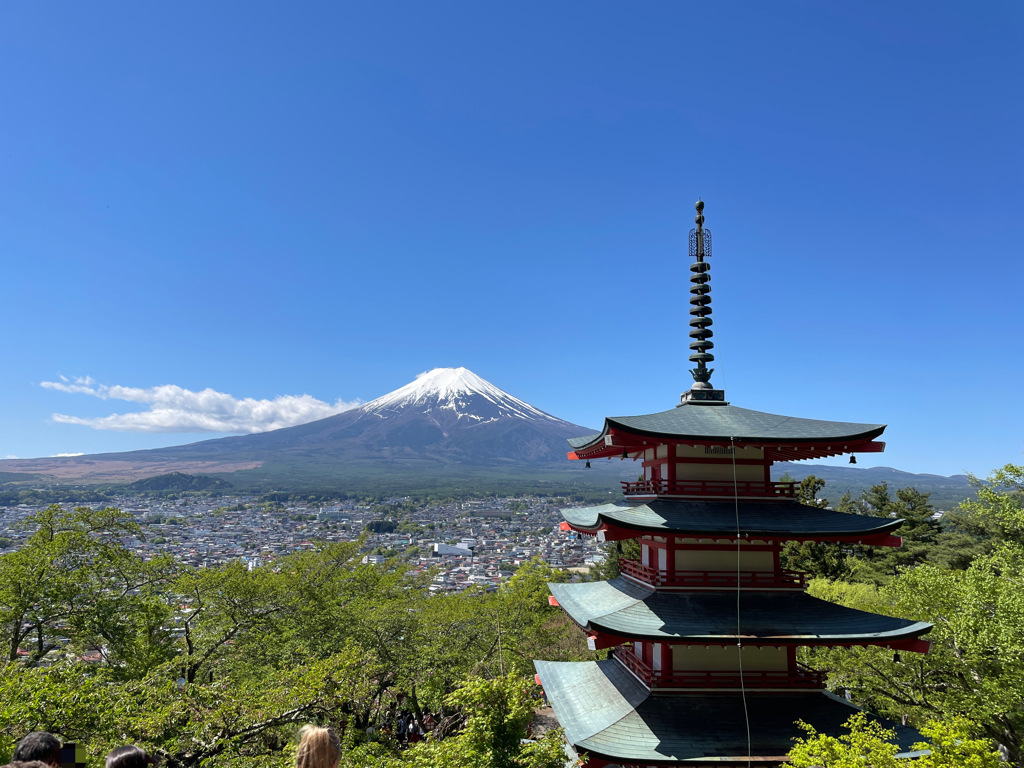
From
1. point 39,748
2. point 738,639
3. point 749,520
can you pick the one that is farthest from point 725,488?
point 39,748

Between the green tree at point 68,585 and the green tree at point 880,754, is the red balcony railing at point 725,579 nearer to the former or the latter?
the green tree at point 880,754

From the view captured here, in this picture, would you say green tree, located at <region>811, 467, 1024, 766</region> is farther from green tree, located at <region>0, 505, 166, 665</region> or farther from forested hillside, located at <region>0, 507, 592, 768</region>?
green tree, located at <region>0, 505, 166, 665</region>

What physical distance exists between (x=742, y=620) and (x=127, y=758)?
10.5 m

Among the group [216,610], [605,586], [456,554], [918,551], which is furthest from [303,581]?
[456,554]

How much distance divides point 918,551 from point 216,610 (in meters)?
43.1

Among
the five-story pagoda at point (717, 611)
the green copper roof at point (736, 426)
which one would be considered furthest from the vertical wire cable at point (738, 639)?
the green copper roof at point (736, 426)

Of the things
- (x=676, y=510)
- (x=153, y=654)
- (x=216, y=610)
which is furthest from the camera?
(x=216, y=610)

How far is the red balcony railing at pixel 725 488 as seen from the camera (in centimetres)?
1216

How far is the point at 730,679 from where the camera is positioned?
11.4m

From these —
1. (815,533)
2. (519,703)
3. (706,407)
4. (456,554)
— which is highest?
(706,407)

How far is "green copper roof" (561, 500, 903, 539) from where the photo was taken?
432 inches

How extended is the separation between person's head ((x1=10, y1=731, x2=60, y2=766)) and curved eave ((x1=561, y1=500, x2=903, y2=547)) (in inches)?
332

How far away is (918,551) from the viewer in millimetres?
37875

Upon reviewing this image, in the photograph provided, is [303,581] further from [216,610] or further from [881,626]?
[881,626]
